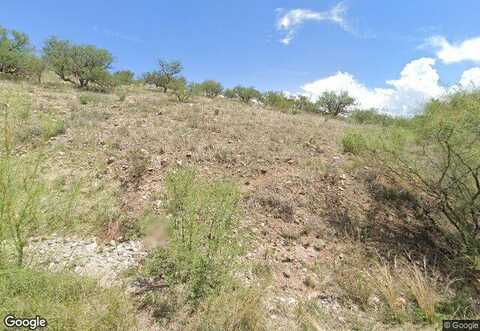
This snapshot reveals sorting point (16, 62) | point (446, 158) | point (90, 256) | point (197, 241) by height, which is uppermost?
point (16, 62)

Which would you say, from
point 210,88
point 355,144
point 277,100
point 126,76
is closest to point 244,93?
point 210,88

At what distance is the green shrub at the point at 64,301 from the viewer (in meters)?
2.07

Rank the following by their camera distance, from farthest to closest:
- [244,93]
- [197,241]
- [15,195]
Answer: [244,93], [197,241], [15,195]

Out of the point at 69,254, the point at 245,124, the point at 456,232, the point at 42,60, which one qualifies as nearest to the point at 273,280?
the point at 69,254

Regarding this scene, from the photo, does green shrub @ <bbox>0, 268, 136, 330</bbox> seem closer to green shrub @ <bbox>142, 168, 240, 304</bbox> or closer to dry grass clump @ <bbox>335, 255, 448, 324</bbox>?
green shrub @ <bbox>142, 168, 240, 304</bbox>

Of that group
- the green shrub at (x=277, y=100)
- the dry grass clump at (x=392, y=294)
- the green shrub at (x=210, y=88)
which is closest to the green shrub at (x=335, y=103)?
the green shrub at (x=277, y=100)

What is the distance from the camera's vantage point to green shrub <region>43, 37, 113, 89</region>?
18.1 m

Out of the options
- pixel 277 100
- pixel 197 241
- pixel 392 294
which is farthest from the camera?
pixel 277 100

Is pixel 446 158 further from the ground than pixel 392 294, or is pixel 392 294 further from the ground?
pixel 446 158

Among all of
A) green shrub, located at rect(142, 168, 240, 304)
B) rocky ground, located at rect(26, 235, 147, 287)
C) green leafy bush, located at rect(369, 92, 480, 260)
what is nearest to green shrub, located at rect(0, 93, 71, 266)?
rocky ground, located at rect(26, 235, 147, 287)

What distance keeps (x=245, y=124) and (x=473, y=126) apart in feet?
20.6

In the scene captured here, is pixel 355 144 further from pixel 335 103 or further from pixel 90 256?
pixel 335 103

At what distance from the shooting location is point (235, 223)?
12.4 ft

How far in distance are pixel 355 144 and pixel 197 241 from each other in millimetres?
5086
